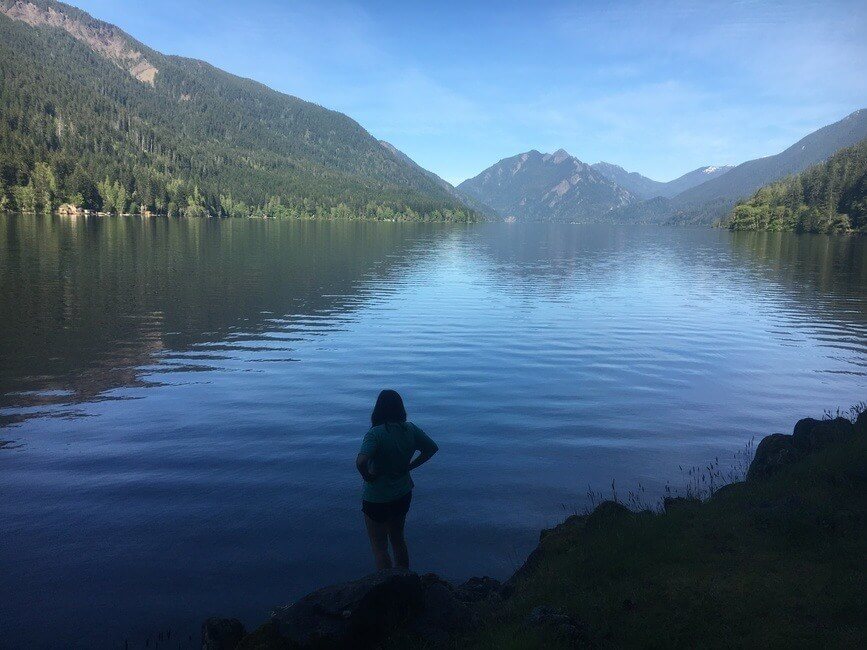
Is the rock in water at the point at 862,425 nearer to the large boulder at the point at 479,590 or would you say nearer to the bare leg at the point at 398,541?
the large boulder at the point at 479,590

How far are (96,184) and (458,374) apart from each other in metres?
195

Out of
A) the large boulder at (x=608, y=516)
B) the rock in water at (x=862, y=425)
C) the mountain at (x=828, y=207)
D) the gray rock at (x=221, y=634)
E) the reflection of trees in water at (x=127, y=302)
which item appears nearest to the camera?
the gray rock at (x=221, y=634)

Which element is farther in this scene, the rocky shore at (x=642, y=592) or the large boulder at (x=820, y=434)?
the large boulder at (x=820, y=434)

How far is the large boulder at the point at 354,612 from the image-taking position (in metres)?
6.54

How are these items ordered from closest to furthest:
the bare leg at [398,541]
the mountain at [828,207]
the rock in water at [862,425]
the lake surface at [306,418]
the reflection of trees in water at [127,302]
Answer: the bare leg at [398,541]
the lake surface at [306,418]
the rock in water at [862,425]
the reflection of trees in water at [127,302]
the mountain at [828,207]

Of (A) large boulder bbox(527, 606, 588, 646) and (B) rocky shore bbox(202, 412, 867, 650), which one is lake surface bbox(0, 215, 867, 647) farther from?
(A) large boulder bbox(527, 606, 588, 646)

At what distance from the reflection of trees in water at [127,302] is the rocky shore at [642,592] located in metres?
15.2

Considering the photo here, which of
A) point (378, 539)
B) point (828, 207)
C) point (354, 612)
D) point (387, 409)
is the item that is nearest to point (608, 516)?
point (378, 539)

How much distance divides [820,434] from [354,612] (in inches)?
464

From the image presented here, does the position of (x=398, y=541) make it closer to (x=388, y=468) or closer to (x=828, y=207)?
(x=388, y=468)

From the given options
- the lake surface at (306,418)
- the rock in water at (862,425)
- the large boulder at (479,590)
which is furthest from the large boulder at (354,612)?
the rock in water at (862,425)

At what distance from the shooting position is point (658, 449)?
15.3 meters

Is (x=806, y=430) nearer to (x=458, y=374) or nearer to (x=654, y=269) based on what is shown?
(x=458, y=374)

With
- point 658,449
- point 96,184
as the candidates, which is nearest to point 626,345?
point 658,449
